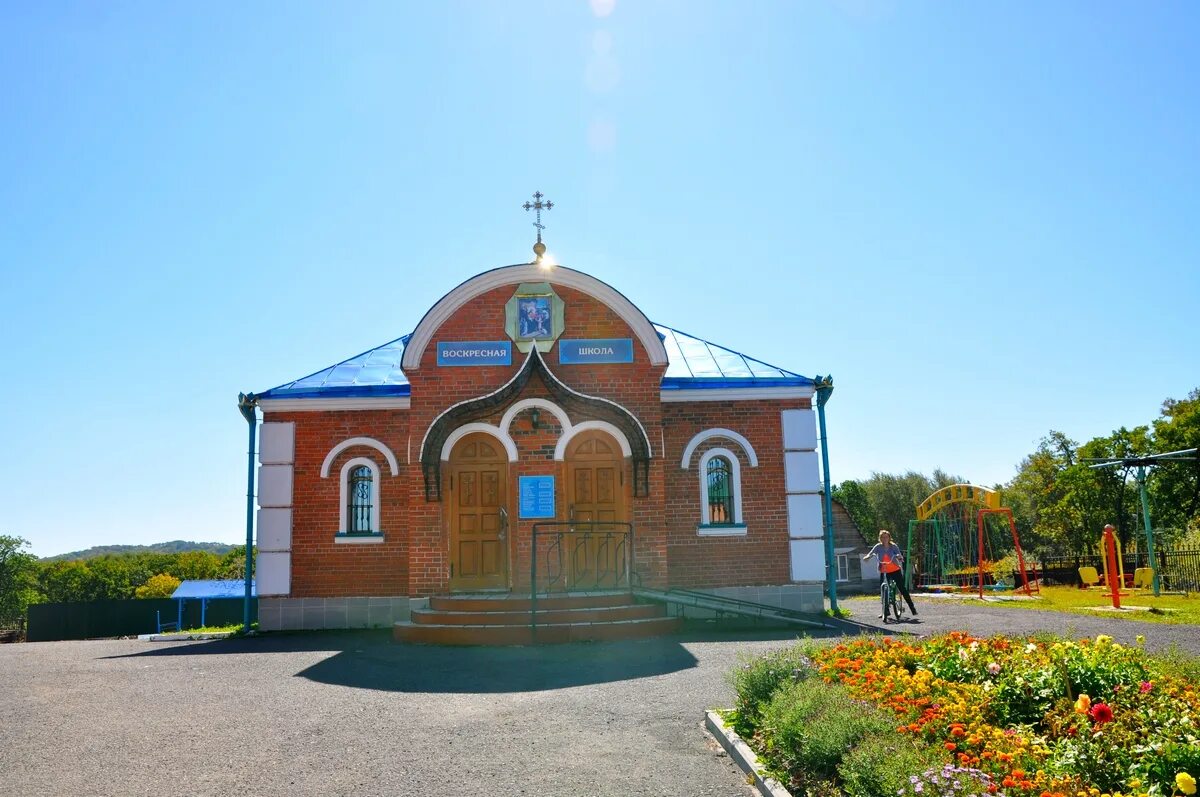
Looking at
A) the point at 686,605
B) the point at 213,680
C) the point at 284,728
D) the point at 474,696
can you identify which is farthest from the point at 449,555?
the point at 284,728

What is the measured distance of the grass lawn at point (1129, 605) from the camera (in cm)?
1347

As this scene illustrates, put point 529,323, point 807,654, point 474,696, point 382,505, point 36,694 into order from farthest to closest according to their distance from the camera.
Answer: point 382,505, point 529,323, point 36,694, point 474,696, point 807,654

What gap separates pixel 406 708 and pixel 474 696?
2.30 feet

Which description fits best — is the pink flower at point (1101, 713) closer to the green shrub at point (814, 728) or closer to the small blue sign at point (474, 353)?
the green shrub at point (814, 728)

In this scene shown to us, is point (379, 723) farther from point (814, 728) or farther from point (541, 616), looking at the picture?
point (541, 616)

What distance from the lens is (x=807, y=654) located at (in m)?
7.40

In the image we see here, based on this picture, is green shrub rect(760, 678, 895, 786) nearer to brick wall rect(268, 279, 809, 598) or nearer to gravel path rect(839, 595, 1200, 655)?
gravel path rect(839, 595, 1200, 655)

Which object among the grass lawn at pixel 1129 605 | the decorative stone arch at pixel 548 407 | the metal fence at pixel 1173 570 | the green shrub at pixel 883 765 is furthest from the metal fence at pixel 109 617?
the metal fence at pixel 1173 570

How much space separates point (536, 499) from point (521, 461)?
2.09 ft

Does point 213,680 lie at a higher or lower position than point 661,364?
lower

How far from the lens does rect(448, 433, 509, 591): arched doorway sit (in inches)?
539

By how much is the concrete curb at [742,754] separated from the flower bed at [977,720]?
0.09 m

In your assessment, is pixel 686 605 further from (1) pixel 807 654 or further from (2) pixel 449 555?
(1) pixel 807 654

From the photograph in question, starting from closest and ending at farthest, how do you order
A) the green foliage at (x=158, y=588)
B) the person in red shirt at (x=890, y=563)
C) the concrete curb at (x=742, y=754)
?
the concrete curb at (x=742, y=754) → the person in red shirt at (x=890, y=563) → the green foliage at (x=158, y=588)
